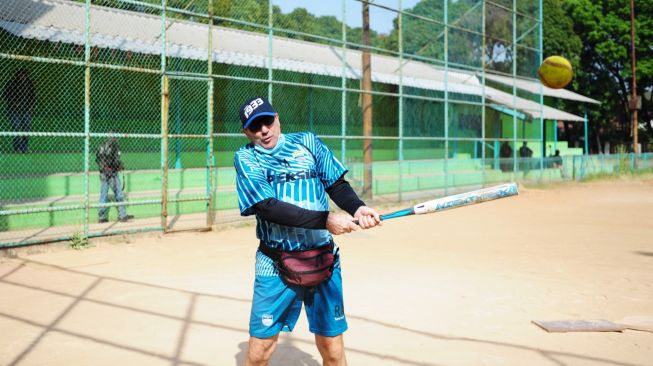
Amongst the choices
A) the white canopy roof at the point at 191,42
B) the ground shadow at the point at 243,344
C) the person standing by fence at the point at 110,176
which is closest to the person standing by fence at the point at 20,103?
the white canopy roof at the point at 191,42

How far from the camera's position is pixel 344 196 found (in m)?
3.29

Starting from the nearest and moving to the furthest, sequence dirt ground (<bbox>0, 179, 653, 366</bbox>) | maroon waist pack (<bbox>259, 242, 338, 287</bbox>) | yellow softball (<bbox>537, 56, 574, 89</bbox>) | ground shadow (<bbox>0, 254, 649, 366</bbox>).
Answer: maroon waist pack (<bbox>259, 242, 338, 287</bbox>), ground shadow (<bbox>0, 254, 649, 366</bbox>), dirt ground (<bbox>0, 179, 653, 366</bbox>), yellow softball (<bbox>537, 56, 574, 89</bbox>)

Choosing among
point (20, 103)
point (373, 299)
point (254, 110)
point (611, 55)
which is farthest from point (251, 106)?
point (611, 55)

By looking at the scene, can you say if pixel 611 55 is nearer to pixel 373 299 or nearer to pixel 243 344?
pixel 373 299

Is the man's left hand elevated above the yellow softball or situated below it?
below

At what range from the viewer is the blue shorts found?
3158mm

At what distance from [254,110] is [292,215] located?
0.59 meters

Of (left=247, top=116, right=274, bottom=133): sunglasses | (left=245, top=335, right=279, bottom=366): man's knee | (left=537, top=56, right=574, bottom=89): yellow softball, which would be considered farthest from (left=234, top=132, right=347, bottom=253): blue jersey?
(left=537, top=56, right=574, bottom=89): yellow softball

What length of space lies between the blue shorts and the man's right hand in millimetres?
388

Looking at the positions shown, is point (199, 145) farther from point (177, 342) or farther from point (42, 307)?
point (177, 342)

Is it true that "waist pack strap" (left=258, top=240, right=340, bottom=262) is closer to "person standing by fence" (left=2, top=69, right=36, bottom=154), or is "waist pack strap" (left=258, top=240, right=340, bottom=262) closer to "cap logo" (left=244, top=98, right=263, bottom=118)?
"cap logo" (left=244, top=98, right=263, bottom=118)

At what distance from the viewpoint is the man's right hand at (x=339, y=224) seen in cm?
295

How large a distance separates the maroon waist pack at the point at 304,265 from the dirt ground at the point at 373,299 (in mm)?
1473

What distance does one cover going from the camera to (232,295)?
6.43 m
